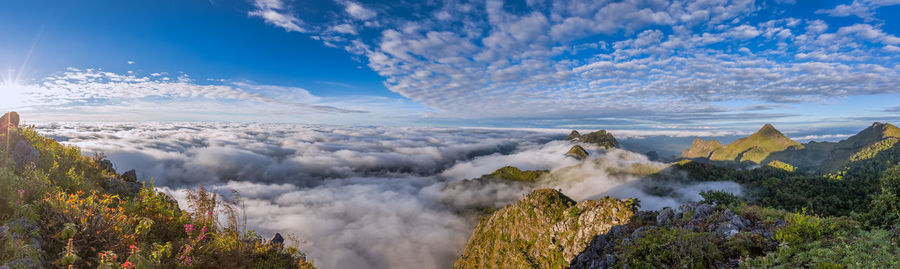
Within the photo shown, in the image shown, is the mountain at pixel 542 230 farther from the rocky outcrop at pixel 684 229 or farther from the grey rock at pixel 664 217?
the grey rock at pixel 664 217

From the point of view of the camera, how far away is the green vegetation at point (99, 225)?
605 centimetres

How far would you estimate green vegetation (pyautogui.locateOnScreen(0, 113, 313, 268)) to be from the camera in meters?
6.05

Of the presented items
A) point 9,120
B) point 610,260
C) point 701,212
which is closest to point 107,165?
point 9,120

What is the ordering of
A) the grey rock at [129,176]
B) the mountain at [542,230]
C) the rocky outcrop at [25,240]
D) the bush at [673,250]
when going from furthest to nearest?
the mountain at [542,230], the grey rock at [129,176], the bush at [673,250], the rocky outcrop at [25,240]

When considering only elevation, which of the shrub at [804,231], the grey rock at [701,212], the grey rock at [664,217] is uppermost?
the shrub at [804,231]

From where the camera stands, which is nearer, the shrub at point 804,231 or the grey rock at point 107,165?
the shrub at point 804,231

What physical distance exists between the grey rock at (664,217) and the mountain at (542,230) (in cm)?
357

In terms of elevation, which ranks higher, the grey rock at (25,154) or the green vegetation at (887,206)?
the grey rock at (25,154)

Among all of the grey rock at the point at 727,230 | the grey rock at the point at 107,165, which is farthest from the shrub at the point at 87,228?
the grey rock at the point at 727,230

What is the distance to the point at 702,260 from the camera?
1264 centimetres

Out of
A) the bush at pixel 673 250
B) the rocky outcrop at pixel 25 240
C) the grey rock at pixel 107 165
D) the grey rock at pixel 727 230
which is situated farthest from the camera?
the grey rock at pixel 727 230

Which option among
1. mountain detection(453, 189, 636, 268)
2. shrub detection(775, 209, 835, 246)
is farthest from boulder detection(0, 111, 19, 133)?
mountain detection(453, 189, 636, 268)

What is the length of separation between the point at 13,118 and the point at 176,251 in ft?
37.4

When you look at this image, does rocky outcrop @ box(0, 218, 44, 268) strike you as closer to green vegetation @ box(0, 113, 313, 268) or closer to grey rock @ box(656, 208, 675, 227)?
green vegetation @ box(0, 113, 313, 268)
